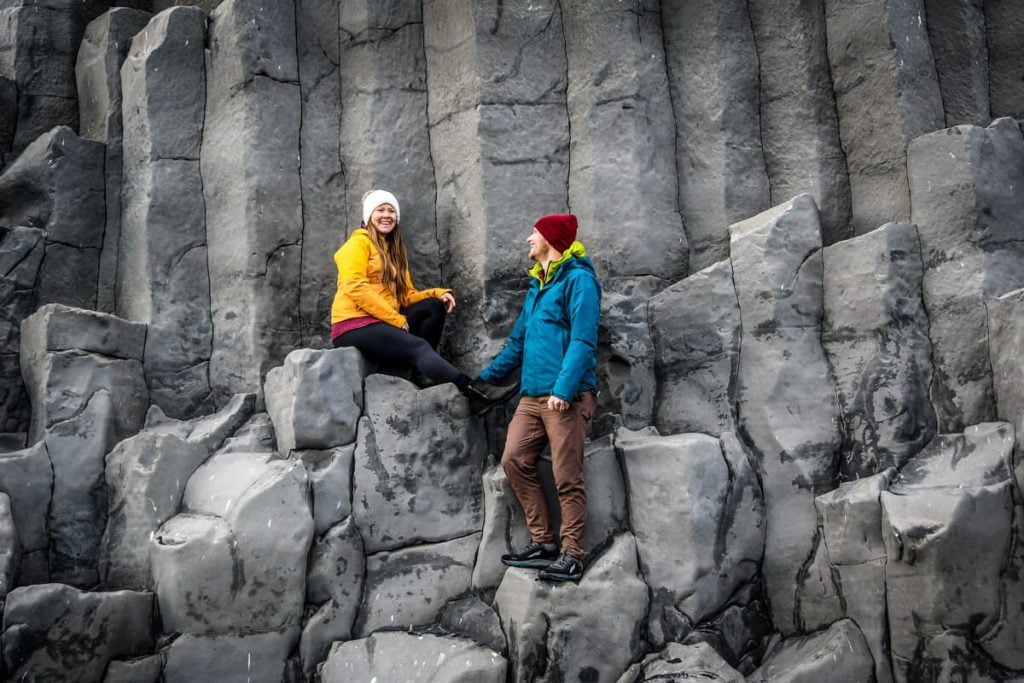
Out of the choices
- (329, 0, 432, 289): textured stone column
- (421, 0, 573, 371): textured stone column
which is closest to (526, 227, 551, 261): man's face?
(421, 0, 573, 371): textured stone column

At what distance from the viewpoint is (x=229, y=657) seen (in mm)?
5445

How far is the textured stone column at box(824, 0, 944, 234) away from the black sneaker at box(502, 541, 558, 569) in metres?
3.27

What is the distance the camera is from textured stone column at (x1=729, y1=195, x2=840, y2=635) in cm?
578

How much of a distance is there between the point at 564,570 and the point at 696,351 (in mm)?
1880

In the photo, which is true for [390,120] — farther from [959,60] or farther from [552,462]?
[959,60]

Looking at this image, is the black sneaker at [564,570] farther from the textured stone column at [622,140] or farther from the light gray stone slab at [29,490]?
the light gray stone slab at [29,490]

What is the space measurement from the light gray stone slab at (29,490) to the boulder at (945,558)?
5344 millimetres

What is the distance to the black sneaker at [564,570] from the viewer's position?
17.3ft

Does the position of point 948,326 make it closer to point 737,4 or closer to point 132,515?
point 737,4

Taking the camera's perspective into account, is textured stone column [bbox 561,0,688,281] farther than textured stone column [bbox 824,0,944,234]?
Yes

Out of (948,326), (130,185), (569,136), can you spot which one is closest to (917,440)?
(948,326)

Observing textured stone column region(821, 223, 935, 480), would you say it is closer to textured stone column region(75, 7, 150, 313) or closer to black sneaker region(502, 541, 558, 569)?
black sneaker region(502, 541, 558, 569)

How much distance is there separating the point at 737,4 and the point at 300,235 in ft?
12.9

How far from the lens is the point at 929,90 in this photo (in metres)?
6.52
